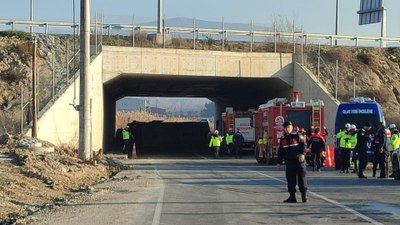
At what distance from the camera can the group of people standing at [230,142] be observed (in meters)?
43.2

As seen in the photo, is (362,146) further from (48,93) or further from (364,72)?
(364,72)

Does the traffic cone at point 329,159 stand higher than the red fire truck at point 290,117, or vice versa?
the red fire truck at point 290,117

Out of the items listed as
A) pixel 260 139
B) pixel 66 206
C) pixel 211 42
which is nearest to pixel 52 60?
pixel 211 42

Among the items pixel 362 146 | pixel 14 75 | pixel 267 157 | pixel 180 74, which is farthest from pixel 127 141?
pixel 362 146

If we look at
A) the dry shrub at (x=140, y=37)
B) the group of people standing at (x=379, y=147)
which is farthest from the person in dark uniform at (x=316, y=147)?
the dry shrub at (x=140, y=37)

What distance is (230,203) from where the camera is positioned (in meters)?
15.9

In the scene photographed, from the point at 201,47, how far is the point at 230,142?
7.45m

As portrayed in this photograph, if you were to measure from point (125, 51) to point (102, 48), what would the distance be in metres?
1.59

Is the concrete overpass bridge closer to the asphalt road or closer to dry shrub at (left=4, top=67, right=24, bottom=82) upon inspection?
dry shrub at (left=4, top=67, right=24, bottom=82)

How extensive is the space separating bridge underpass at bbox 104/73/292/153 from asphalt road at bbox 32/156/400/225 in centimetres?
2344

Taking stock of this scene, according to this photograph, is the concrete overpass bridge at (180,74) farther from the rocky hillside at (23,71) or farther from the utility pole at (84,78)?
the utility pole at (84,78)

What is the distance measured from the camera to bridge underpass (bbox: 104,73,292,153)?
47625mm

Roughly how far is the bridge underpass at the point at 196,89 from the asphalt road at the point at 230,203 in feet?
76.9

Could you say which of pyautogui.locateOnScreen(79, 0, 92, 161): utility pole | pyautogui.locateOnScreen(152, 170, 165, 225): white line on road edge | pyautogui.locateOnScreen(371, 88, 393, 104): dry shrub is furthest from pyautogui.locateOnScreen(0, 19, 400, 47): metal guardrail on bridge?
pyautogui.locateOnScreen(152, 170, 165, 225): white line on road edge
